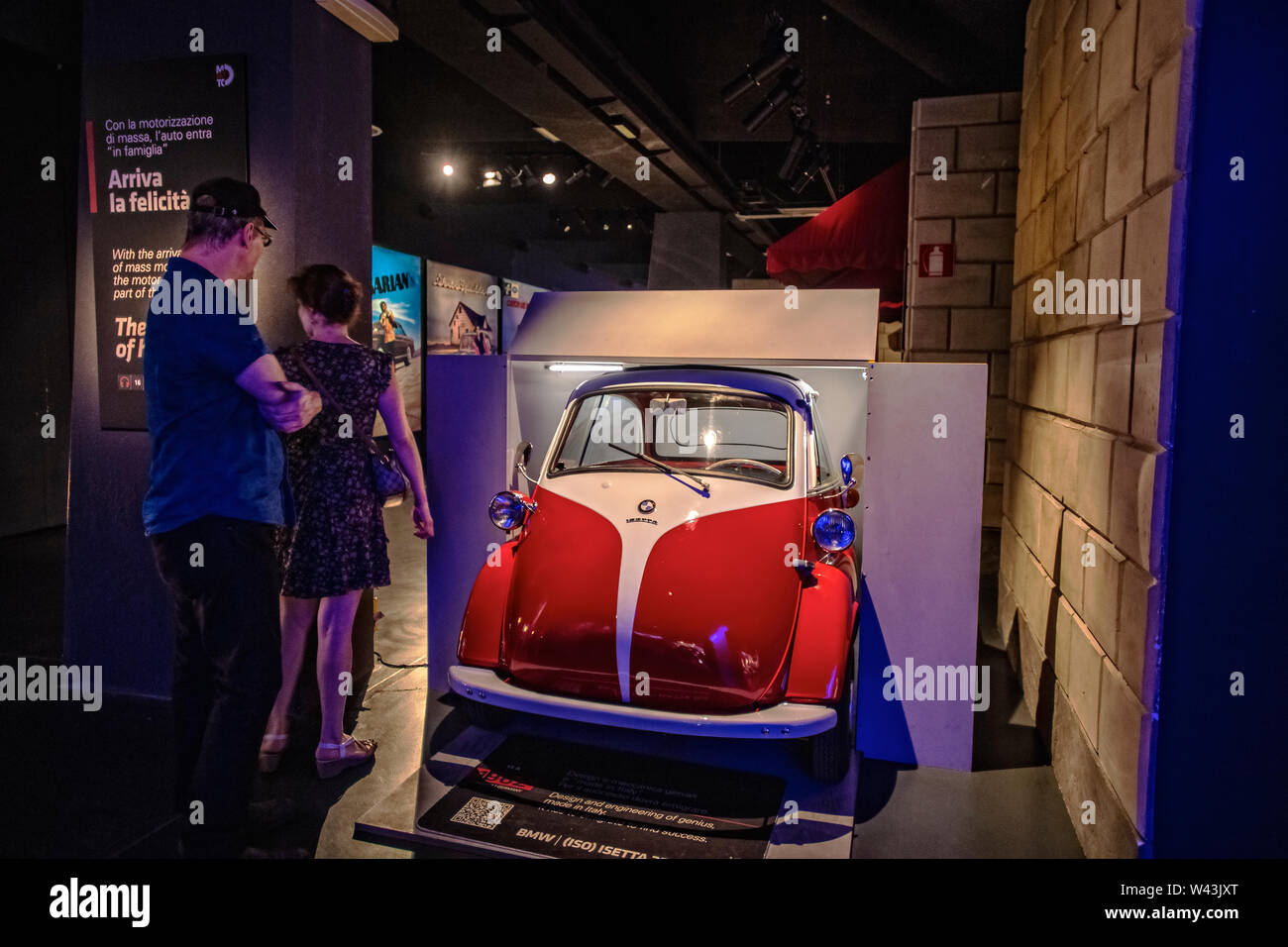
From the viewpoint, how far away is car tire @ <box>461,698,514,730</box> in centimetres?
371

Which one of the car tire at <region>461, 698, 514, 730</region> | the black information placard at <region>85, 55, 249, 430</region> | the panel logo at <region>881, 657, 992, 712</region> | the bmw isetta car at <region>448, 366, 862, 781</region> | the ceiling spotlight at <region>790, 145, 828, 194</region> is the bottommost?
the car tire at <region>461, 698, 514, 730</region>

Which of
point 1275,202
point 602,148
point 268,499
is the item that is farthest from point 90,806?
→ point 602,148

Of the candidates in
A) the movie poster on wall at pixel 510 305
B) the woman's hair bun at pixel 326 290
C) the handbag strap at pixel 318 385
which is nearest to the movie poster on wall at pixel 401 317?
the movie poster on wall at pixel 510 305

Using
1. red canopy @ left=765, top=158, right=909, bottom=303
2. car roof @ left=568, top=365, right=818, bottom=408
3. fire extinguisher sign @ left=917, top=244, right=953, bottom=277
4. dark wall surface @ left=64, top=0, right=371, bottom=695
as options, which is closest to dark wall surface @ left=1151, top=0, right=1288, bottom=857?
car roof @ left=568, top=365, right=818, bottom=408

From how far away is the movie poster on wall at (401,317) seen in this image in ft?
38.3

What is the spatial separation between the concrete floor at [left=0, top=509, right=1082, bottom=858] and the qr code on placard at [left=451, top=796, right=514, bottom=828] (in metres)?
0.18

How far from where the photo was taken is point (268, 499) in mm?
2738

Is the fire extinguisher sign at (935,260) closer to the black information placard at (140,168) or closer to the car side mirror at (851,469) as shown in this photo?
the car side mirror at (851,469)

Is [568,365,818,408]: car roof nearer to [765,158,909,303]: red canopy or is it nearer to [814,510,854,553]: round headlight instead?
[814,510,854,553]: round headlight

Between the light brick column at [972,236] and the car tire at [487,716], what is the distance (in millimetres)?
4376

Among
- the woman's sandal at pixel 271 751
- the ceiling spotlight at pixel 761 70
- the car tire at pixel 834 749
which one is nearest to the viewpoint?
the car tire at pixel 834 749

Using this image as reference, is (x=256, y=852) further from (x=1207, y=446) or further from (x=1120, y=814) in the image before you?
(x=1207, y=446)

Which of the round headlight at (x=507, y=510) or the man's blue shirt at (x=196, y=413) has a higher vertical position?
the man's blue shirt at (x=196, y=413)

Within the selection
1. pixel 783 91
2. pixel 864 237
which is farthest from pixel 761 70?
pixel 864 237
